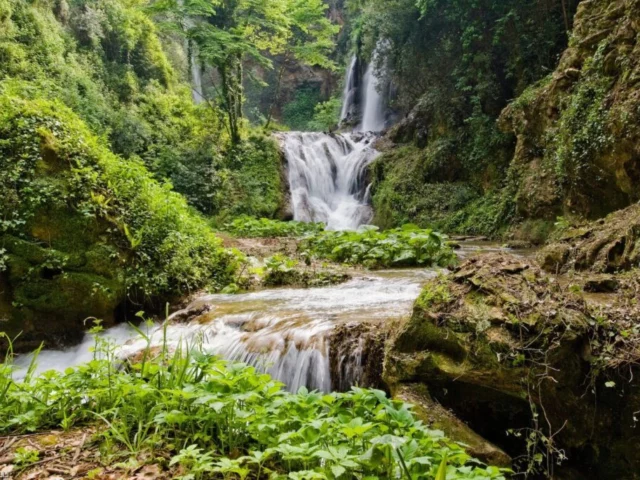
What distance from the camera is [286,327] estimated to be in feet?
15.9

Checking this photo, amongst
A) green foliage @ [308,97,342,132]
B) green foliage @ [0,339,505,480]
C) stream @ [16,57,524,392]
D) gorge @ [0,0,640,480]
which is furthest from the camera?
green foliage @ [308,97,342,132]

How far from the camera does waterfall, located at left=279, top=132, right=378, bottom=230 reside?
55.8ft

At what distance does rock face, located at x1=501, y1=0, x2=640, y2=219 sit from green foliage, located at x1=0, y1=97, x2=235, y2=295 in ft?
23.8

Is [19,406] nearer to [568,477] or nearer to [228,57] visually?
[568,477]

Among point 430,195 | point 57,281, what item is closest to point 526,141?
point 430,195

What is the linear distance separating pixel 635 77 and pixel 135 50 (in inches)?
695

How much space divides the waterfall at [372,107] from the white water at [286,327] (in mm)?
16685

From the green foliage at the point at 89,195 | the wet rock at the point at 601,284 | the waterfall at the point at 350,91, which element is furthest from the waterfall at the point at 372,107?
the wet rock at the point at 601,284

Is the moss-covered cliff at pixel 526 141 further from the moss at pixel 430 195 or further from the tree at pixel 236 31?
the tree at pixel 236 31

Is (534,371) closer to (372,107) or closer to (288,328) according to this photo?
(288,328)

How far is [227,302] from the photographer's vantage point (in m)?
6.48

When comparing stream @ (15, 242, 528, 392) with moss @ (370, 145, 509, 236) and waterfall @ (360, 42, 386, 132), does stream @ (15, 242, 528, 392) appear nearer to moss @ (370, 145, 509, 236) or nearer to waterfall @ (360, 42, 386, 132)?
moss @ (370, 145, 509, 236)

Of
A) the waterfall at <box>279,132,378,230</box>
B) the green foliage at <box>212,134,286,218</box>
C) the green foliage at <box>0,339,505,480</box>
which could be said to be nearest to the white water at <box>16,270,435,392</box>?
the green foliage at <box>0,339,505,480</box>

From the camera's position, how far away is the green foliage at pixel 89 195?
6.19 meters
